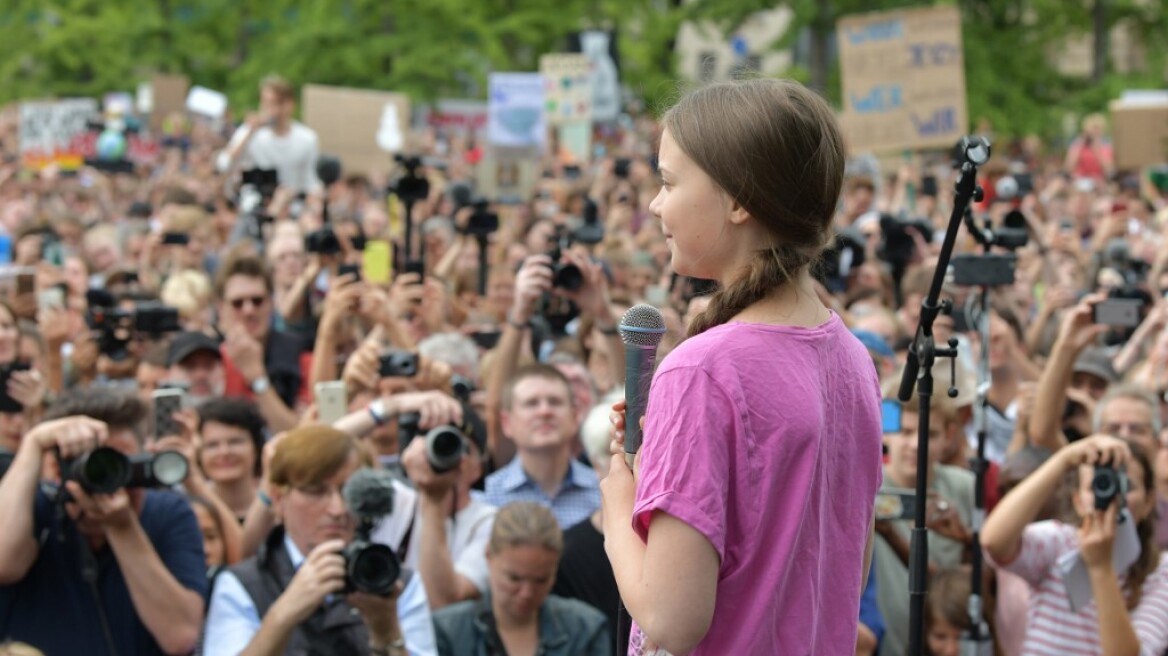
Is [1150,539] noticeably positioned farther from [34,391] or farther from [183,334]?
[183,334]

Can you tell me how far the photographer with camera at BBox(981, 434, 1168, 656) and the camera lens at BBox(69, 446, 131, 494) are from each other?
2521mm

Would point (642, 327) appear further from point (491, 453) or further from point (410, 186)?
point (410, 186)

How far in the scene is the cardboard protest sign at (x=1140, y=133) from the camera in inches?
578

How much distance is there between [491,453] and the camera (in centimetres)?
688

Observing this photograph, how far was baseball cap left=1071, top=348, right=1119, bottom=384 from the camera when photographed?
739 cm

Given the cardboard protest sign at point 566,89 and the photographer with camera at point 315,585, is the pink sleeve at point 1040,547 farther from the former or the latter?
the cardboard protest sign at point 566,89

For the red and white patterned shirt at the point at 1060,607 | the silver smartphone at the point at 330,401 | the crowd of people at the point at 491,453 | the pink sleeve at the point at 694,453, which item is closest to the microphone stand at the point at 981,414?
the crowd of people at the point at 491,453

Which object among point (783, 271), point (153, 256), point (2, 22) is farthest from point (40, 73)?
point (783, 271)

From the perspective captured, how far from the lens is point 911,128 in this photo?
42.4 ft

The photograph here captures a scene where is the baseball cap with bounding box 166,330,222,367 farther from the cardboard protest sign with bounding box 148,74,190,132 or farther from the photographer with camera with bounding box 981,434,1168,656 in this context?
the cardboard protest sign with bounding box 148,74,190,132

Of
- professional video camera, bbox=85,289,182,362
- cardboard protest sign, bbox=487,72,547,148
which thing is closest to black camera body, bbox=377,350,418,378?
professional video camera, bbox=85,289,182,362

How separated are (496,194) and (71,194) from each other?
13.7ft

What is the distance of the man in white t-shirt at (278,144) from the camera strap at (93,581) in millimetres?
8425

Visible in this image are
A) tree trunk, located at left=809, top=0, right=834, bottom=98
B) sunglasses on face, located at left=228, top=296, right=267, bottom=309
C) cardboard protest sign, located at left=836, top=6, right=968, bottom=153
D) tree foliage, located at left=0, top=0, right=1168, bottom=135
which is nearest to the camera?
sunglasses on face, located at left=228, top=296, right=267, bottom=309
